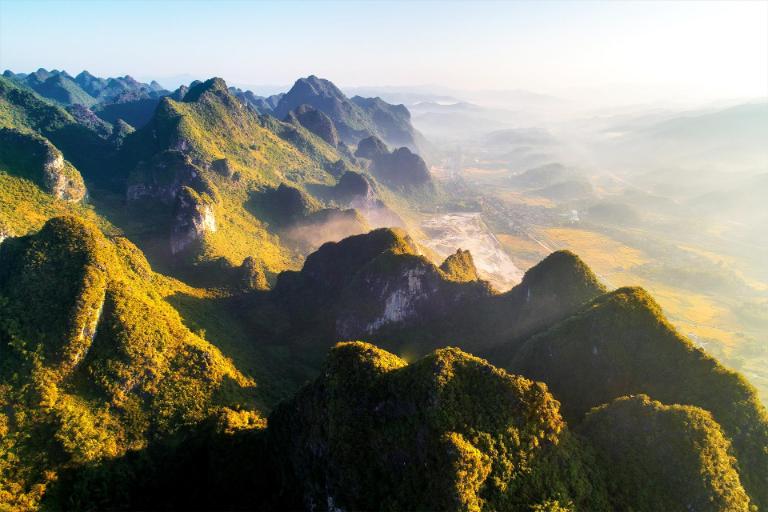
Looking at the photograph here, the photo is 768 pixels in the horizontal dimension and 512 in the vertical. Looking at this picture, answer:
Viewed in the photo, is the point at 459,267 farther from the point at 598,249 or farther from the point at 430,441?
the point at 598,249

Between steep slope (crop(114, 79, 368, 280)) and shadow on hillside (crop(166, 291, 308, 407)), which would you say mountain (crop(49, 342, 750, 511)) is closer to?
shadow on hillside (crop(166, 291, 308, 407))

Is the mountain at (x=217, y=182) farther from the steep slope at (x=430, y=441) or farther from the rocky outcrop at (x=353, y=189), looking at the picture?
the steep slope at (x=430, y=441)

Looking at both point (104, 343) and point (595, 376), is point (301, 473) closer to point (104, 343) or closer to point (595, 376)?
point (104, 343)

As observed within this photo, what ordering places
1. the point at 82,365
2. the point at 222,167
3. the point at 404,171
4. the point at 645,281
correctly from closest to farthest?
1. the point at 82,365
2. the point at 222,167
3. the point at 645,281
4. the point at 404,171

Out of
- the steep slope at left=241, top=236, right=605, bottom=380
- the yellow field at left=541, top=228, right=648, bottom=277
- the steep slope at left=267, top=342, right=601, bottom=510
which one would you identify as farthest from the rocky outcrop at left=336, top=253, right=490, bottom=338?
the yellow field at left=541, top=228, right=648, bottom=277

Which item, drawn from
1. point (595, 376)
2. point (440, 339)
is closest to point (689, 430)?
point (595, 376)

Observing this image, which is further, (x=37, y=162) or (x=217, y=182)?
(x=217, y=182)

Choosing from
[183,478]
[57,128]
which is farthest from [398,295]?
[57,128]
